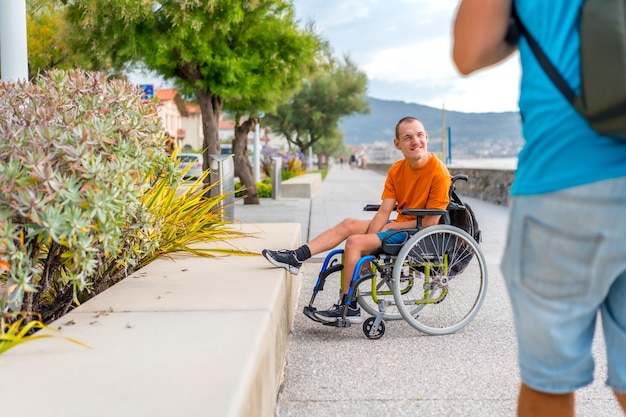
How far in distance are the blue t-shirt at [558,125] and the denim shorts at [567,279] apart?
1.3 inches

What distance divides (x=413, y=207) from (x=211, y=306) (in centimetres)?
178

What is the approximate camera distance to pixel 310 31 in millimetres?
14305

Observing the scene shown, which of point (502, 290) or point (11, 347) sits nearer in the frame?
point (11, 347)

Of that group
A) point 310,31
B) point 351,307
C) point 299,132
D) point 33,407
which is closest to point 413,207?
point 351,307

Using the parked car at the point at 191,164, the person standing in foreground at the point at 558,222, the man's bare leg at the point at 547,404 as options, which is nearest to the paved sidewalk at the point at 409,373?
the parked car at the point at 191,164

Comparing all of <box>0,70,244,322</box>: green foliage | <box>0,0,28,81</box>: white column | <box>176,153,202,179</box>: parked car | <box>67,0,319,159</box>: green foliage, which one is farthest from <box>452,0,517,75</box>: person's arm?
<box>67,0,319,159</box>: green foliage

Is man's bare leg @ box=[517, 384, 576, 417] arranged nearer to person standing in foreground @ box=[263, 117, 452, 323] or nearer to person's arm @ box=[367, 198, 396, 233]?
person standing in foreground @ box=[263, 117, 452, 323]

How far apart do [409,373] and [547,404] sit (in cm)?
224

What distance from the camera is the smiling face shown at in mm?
4566

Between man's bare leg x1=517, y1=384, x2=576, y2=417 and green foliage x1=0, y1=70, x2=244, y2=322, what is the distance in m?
2.08

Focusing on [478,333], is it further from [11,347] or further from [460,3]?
[460,3]

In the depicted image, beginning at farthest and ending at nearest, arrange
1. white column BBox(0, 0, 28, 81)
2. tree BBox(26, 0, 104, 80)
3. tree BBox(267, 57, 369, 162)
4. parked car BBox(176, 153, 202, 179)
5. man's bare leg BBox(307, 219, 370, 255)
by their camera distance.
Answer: tree BBox(267, 57, 369, 162) → tree BBox(26, 0, 104, 80) → white column BBox(0, 0, 28, 81) → parked car BBox(176, 153, 202, 179) → man's bare leg BBox(307, 219, 370, 255)

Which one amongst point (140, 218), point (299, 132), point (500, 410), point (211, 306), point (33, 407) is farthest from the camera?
point (299, 132)

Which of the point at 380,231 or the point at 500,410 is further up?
the point at 380,231
